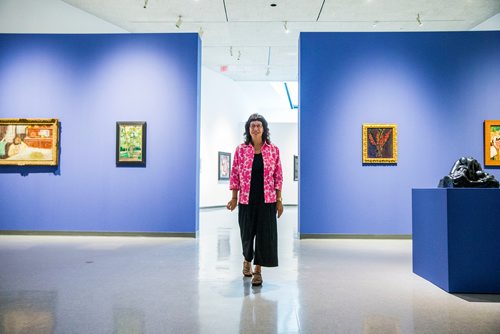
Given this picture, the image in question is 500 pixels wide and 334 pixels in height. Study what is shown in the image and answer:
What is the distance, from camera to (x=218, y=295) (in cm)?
411

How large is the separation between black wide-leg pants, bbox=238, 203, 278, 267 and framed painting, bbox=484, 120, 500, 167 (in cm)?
627

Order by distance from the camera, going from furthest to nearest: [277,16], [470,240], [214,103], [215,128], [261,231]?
[215,128], [214,103], [277,16], [261,231], [470,240]

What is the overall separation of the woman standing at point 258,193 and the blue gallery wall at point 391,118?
4105mm

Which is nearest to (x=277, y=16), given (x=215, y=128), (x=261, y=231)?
(x=261, y=231)

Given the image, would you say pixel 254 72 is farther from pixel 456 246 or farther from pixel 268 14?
pixel 456 246

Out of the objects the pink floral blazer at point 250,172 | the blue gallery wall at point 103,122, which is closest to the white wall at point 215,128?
the blue gallery wall at point 103,122

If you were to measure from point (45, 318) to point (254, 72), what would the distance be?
1422cm

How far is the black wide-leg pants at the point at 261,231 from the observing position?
4539 millimetres

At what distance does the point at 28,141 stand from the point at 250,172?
6603 millimetres

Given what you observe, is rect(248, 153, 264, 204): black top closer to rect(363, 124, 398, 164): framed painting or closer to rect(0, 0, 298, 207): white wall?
rect(363, 124, 398, 164): framed painting

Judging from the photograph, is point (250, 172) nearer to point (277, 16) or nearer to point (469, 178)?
point (469, 178)

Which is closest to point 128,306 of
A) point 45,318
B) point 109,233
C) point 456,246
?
point 45,318

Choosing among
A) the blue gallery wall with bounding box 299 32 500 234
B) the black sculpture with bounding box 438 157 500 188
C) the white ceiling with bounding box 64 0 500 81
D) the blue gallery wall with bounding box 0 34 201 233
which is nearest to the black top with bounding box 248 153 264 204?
the black sculpture with bounding box 438 157 500 188

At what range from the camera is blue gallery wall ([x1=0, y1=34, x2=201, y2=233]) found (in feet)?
28.9
